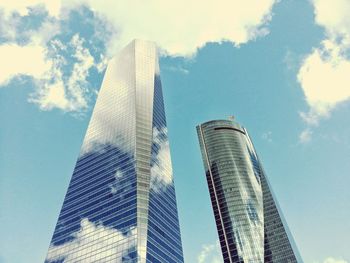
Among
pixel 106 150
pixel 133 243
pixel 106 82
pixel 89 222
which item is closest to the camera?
pixel 133 243

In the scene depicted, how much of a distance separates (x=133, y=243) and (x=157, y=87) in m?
83.1

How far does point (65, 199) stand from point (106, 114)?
1703 inches

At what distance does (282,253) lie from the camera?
646 feet

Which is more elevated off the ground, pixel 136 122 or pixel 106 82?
pixel 106 82

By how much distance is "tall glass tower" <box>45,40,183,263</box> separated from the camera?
10656 cm

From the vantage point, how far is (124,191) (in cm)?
11888

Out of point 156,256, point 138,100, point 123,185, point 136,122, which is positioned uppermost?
point 138,100

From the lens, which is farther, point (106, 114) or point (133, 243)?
point (106, 114)

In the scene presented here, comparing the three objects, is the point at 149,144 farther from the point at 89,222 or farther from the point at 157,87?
the point at 157,87

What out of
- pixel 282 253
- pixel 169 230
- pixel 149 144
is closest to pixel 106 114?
pixel 149 144

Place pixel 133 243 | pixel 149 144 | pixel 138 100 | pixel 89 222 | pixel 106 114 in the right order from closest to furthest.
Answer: pixel 133 243 < pixel 89 222 < pixel 149 144 < pixel 138 100 < pixel 106 114

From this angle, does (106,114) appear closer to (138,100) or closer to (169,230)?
(138,100)

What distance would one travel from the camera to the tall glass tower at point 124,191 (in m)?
107

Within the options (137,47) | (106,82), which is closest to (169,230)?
(106,82)
